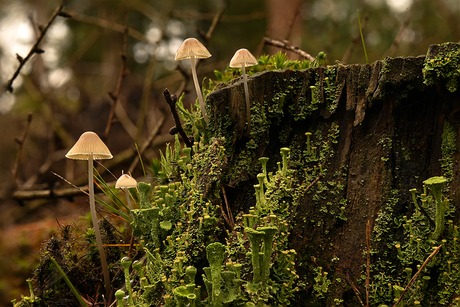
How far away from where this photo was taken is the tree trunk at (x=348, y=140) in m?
2.40

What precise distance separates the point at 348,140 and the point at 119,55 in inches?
388

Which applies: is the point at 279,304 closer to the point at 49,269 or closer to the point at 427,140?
the point at 427,140

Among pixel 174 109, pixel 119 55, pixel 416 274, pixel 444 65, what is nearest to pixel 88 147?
pixel 174 109

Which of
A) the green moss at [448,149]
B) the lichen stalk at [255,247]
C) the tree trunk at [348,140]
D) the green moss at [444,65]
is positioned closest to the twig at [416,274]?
the tree trunk at [348,140]

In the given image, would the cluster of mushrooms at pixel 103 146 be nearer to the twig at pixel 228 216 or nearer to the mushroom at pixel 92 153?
the mushroom at pixel 92 153

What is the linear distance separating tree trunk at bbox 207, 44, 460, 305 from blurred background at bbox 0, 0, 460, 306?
2871mm

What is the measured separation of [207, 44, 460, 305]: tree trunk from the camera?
7.87 ft

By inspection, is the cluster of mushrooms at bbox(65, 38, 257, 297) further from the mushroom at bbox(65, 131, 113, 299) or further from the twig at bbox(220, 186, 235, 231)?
the twig at bbox(220, 186, 235, 231)

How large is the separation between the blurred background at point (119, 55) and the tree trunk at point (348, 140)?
2871 mm

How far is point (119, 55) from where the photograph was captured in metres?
10.6

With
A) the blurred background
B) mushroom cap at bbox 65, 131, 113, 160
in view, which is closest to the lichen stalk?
mushroom cap at bbox 65, 131, 113, 160

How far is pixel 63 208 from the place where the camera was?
828 centimetres

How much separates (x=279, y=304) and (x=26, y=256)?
147 inches

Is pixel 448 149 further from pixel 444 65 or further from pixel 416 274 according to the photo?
pixel 416 274
